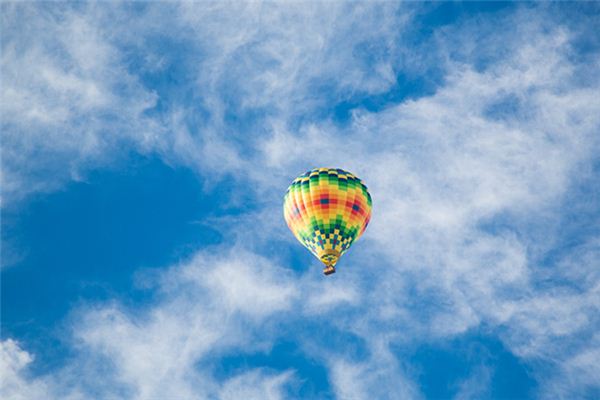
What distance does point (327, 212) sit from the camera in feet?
244

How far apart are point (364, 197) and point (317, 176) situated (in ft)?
15.2

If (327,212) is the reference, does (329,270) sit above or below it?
below

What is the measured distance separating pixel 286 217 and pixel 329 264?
6.27 m

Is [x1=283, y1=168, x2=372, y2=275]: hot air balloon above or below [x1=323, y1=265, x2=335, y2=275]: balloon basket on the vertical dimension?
above

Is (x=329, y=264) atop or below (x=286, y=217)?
below

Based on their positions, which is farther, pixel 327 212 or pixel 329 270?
pixel 327 212

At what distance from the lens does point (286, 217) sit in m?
76.6

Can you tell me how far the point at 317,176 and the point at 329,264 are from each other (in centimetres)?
809

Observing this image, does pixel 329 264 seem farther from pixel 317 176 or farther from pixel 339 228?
pixel 317 176

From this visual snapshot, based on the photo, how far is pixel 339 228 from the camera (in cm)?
7438

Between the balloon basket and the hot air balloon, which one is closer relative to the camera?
the balloon basket

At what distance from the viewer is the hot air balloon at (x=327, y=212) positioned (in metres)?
74.0

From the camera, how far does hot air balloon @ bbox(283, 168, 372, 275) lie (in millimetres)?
74000

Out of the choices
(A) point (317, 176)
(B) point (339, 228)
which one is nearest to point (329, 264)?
(B) point (339, 228)
